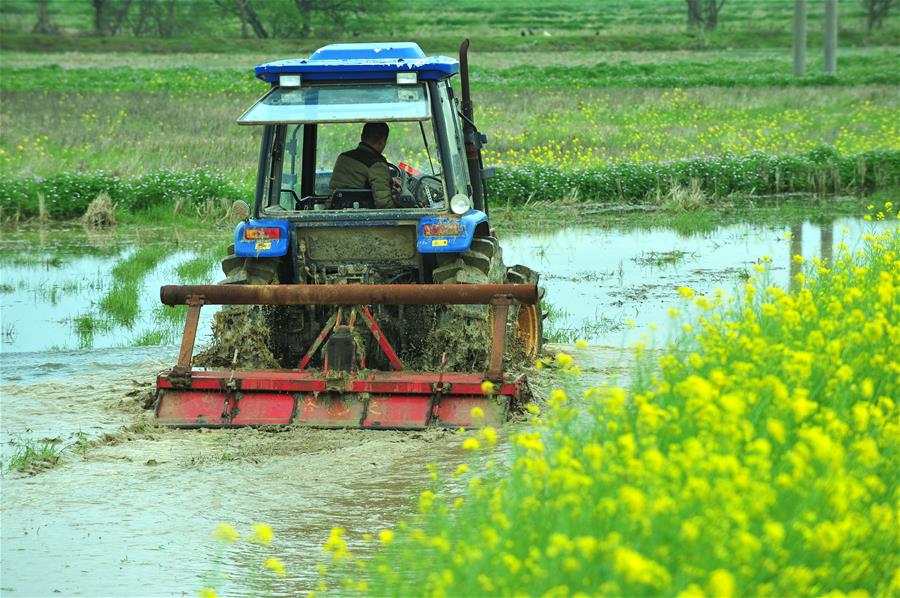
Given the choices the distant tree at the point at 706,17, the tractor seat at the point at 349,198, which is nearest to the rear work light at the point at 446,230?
the tractor seat at the point at 349,198

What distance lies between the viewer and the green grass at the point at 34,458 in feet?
26.0

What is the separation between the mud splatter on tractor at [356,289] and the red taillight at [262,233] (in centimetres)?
1

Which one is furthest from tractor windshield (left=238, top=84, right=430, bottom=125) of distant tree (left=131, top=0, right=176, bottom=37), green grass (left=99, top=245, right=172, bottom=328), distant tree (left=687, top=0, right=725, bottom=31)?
distant tree (left=687, top=0, right=725, bottom=31)

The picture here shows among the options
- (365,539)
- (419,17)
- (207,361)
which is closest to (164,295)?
(207,361)

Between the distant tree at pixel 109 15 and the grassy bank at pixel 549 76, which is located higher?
the distant tree at pixel 109 15

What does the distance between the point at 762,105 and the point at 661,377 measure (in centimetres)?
2788

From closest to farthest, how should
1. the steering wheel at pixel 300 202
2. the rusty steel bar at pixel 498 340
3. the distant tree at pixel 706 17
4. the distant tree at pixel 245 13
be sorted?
the rusty steel bar at pixel 498 340 → the steering wheel at pixel 300 202 → the distant tree at pixel 245 13 → the distant tree at pixel 706 17

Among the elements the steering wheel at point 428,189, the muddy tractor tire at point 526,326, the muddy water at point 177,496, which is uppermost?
the steering wheel at point 428,189

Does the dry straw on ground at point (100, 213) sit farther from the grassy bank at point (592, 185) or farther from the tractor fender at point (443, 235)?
the tractor fender at point (443, 235)

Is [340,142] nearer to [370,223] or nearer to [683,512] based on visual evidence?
[370,223]

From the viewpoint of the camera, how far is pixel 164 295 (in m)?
9.33

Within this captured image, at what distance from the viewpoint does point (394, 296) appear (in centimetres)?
880

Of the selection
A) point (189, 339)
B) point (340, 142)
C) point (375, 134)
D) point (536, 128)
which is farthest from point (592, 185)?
point (189, 339)

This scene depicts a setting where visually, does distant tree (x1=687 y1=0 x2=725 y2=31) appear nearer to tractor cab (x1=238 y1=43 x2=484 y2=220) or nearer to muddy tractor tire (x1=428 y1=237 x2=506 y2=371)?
tractor cab (x1=238 y1=43 x2=484 y2=220)
